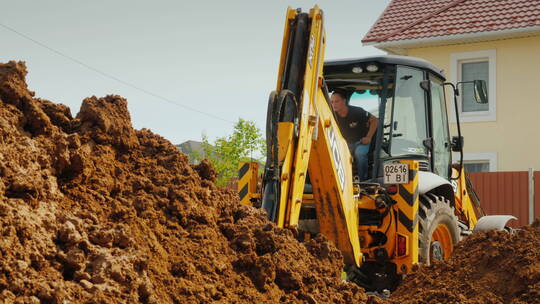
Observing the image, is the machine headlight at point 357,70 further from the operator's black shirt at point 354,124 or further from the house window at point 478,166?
the house window at point 478,166

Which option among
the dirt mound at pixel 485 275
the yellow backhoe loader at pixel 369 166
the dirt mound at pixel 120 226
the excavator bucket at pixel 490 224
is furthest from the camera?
the excavator bucket at pixel 490 224

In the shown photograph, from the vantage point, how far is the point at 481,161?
1811cm

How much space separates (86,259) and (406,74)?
5.30 m

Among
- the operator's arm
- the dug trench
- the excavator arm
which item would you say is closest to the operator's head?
the operator's arm

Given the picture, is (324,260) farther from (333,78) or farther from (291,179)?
(333,78)

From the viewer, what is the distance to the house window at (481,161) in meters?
17.8

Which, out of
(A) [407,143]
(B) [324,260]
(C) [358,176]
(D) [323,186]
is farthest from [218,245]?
(A) [407,143]

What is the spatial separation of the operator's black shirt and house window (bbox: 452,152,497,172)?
1088 centimetres

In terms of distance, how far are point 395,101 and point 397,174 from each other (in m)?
1.01

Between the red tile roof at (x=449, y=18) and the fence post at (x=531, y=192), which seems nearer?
the fence post at (x=531, y=192)

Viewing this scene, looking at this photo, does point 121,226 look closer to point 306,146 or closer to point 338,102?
point 306,146

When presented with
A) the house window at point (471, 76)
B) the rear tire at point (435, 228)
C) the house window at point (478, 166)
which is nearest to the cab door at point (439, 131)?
the rear tire at point (435, 228)

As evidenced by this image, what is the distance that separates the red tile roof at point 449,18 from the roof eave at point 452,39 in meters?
0.11

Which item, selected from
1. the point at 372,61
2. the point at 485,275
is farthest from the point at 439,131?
the point at 485,275
